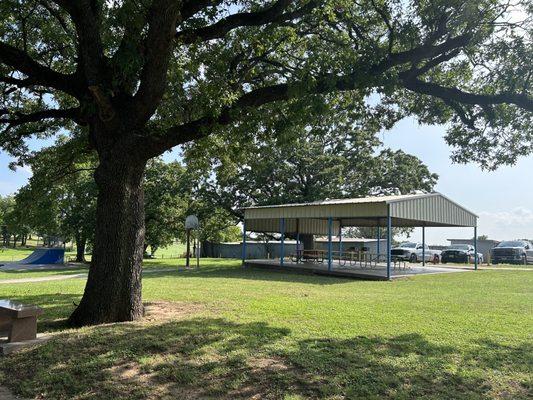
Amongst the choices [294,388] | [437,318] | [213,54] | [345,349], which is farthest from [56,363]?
[213,54]

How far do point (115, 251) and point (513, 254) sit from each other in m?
30.5

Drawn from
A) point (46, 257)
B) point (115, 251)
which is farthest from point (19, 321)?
point (46, 257)

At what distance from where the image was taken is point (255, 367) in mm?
5180

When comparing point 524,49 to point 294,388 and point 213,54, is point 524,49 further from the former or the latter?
point 294,388

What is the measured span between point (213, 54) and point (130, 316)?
6.22 metres

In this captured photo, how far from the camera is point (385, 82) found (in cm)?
805

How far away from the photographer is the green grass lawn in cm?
464

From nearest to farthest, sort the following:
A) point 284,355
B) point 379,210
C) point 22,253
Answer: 1. point 284,355
2. point 379,210
3. point 22,253

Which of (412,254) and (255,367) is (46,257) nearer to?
(412,254)

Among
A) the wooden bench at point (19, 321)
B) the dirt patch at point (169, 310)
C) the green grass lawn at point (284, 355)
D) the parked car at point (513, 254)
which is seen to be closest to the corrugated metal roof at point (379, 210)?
the parked car at point (513, 254)

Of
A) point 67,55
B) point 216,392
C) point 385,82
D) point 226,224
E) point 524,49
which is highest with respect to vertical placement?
point 67,55

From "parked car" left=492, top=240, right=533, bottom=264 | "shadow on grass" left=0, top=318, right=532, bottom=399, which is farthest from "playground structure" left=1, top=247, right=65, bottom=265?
"parked car" left=492, top=240, right=533, bottom=264

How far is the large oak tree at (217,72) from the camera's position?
753 cm

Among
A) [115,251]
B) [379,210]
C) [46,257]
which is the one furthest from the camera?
[46,257]
